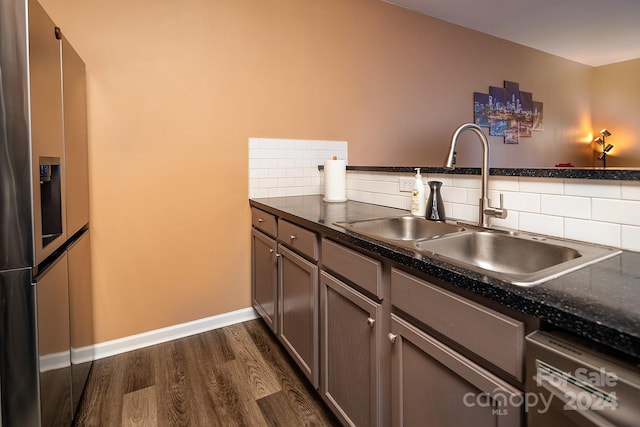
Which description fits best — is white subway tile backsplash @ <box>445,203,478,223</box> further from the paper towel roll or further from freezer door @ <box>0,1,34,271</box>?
freezer door @ <box>0,1,34,271</box>

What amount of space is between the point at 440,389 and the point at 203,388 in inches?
51.3

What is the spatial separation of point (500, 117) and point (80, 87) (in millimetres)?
3922

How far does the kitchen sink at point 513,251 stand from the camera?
3.03ft

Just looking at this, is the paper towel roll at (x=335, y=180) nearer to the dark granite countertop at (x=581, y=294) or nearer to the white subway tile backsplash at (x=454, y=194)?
the white subway tile backsplash at (x=454, y=194)

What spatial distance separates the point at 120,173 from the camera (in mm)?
1964

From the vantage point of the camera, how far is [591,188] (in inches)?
40.5

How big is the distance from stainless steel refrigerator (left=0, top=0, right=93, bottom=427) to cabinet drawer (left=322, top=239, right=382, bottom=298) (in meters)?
0.97

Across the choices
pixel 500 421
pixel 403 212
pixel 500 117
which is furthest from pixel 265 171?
pixel 500 117

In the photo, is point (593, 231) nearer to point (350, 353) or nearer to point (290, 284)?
point (350, 353)

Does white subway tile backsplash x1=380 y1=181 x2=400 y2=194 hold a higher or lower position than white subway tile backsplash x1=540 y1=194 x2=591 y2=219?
higher

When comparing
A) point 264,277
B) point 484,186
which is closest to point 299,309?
point 264,277

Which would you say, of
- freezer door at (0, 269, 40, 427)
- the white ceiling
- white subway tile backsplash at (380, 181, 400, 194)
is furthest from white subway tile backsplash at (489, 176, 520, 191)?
the white ceiling

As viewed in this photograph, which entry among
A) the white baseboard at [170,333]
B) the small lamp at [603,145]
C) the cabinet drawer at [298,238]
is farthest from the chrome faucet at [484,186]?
the small lamp at [603,145]

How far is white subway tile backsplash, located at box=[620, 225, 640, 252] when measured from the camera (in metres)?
0.94
